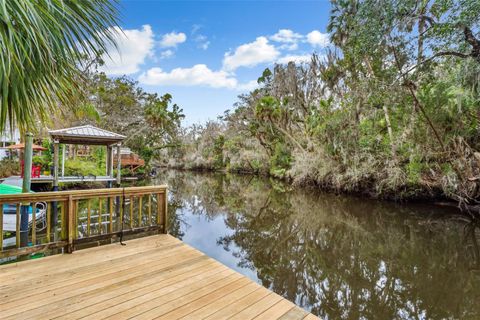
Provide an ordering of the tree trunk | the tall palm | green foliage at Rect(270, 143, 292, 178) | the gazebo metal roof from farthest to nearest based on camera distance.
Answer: green foliage at Rect(270, 143, 292, 178)
the tree trunk
the gazebo metal roof
the tall palm

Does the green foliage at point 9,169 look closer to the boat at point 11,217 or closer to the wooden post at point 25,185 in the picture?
the boat at point 11,217

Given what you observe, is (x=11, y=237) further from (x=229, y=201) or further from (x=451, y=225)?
(x=451, y=225)

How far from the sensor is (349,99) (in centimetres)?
1259

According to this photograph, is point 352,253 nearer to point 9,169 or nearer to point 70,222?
point 70,222

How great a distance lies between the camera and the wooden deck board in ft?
6.76

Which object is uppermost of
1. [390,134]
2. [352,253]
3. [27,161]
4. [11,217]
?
[390,134]

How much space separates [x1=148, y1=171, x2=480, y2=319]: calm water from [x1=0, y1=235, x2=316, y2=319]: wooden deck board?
63.8 inches

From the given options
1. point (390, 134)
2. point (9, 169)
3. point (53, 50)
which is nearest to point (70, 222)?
point (53, 50)

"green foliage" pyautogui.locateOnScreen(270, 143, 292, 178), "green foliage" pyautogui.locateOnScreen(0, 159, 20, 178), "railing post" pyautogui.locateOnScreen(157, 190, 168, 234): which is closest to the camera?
"railing post" pyautogui.locateOnScreen(157, 190, 168, 234)

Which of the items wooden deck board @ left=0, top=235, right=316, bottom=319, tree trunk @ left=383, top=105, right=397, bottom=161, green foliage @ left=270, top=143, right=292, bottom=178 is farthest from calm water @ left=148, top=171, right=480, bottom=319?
green foliage @ left=270, top=143, right=292, bottom=178

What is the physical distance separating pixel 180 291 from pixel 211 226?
5.55 m

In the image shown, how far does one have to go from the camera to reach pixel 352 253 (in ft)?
17.6

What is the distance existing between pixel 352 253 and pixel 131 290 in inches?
182

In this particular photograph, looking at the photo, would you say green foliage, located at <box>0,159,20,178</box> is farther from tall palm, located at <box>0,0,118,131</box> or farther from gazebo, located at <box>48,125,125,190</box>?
tall palm, located at <box>0,0,118,131</box>
